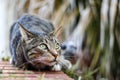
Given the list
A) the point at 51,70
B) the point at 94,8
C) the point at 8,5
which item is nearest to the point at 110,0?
the point at 94,8

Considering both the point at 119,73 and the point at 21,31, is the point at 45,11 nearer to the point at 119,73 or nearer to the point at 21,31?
the point at 119,73

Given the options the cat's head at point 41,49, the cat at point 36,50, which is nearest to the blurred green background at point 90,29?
the cat at point 36,50

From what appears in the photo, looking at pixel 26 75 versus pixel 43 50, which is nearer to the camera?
pixel 26 75

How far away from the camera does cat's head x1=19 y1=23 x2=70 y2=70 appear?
3266 mm

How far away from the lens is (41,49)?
131 inches

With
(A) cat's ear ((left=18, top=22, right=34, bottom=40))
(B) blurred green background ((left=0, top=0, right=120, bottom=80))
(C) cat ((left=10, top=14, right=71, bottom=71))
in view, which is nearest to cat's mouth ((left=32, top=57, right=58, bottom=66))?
(C) cat ((left=10, top=14, right=71, bottom=71))

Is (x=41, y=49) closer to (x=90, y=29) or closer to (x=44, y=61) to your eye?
(x=44, y=61)

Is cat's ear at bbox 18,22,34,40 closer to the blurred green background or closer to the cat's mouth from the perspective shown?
the cat's mouth

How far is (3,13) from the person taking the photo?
24.8ft

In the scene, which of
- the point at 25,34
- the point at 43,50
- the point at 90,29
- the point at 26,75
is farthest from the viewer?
the point at 90,29

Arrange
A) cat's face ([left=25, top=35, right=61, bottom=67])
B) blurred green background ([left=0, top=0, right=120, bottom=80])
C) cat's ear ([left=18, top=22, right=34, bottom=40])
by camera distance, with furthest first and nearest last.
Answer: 1. blurred green background ([left=0, top=0, right=120, bottom=80])
2. cat's ear ([left=18, top=22, right=34, bottom=40])
3. cat's face ([left=25, top=35, right=61, bottom=67])

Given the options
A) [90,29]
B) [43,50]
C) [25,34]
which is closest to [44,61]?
[43,50]

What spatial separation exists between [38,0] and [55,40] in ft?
11.5

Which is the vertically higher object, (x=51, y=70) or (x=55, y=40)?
(x=55, y=40)
